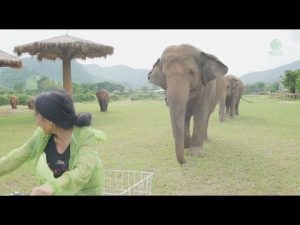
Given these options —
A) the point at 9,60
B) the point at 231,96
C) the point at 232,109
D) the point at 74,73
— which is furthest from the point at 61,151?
the point at 231,96

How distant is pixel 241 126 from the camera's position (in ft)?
8.87

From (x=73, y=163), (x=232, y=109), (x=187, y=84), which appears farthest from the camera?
(x=232, y=109)

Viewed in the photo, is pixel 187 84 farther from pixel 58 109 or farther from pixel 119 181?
pixel 58 109

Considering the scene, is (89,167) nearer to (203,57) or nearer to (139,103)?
(139,103)

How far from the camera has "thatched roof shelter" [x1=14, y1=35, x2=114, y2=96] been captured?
220 centimetres

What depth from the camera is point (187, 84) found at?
2.37 metres

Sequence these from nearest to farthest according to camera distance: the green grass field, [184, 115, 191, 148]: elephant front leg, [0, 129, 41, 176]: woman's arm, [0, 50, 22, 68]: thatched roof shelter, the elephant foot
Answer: [0, 129, 41, 176]: woman's arm
the green grass field
[0, 50, 22, 68]: thatched roof shelter
the elephant foot
[184, 115, 191, 148]: elephant front leg

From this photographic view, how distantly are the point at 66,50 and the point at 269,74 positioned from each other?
3.78ft

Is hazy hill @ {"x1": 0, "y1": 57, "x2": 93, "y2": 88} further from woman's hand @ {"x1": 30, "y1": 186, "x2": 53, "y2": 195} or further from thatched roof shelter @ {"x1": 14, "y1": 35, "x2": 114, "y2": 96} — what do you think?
woman's hand @ {"x1": 30, "y1": 186, "x2": 53, "y2": 195}

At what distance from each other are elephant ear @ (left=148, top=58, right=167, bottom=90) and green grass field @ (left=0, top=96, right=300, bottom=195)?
0.39 feet

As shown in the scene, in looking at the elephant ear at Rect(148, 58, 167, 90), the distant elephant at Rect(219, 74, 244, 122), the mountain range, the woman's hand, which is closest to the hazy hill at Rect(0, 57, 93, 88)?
the mountain range

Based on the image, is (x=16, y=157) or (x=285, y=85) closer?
(x=16, y=157)

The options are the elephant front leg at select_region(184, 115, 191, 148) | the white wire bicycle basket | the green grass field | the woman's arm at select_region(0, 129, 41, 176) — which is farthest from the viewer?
the elephant front leg at select_region(184, 115, 191, 148)
